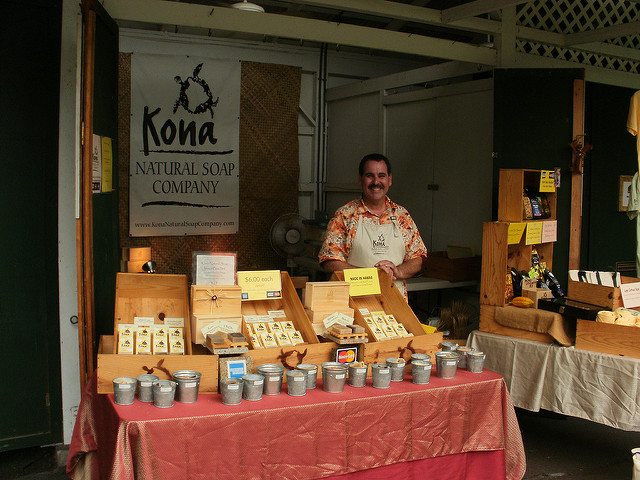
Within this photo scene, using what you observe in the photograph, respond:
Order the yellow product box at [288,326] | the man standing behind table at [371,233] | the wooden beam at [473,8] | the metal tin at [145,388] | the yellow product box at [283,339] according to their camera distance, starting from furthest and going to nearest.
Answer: the wooden beam at [473,8]
the man standing behind table at [371,233]
the yellow product box at [288,326]
the yellow product box at [283,339]
the metal tin at [145,388]

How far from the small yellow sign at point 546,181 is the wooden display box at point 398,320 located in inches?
56.1

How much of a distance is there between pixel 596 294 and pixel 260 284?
6.53 ft

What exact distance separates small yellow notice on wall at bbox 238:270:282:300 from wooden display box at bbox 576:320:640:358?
174 cm

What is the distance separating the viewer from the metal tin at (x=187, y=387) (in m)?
2.49

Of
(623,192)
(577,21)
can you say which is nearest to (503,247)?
(623,192)

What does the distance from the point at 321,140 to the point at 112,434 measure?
5799 mm

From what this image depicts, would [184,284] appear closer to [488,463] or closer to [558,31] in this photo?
[488,463]

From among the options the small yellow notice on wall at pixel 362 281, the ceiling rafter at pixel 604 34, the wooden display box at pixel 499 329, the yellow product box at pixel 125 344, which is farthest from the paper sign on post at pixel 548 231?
the yellow product box at pixel 125 344

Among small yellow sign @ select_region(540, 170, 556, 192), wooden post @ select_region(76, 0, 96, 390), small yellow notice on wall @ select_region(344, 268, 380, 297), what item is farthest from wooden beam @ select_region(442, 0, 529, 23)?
wooden post @ select_region(76, 0, 96, 390)

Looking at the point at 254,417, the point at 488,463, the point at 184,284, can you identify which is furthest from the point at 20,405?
the point at 488,463

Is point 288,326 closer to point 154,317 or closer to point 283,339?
point 283,339

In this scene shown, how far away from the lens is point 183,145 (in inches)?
270

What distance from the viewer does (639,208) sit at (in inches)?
169

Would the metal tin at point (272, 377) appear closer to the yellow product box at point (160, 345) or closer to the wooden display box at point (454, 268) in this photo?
the yellow product box at point (160, 345)
